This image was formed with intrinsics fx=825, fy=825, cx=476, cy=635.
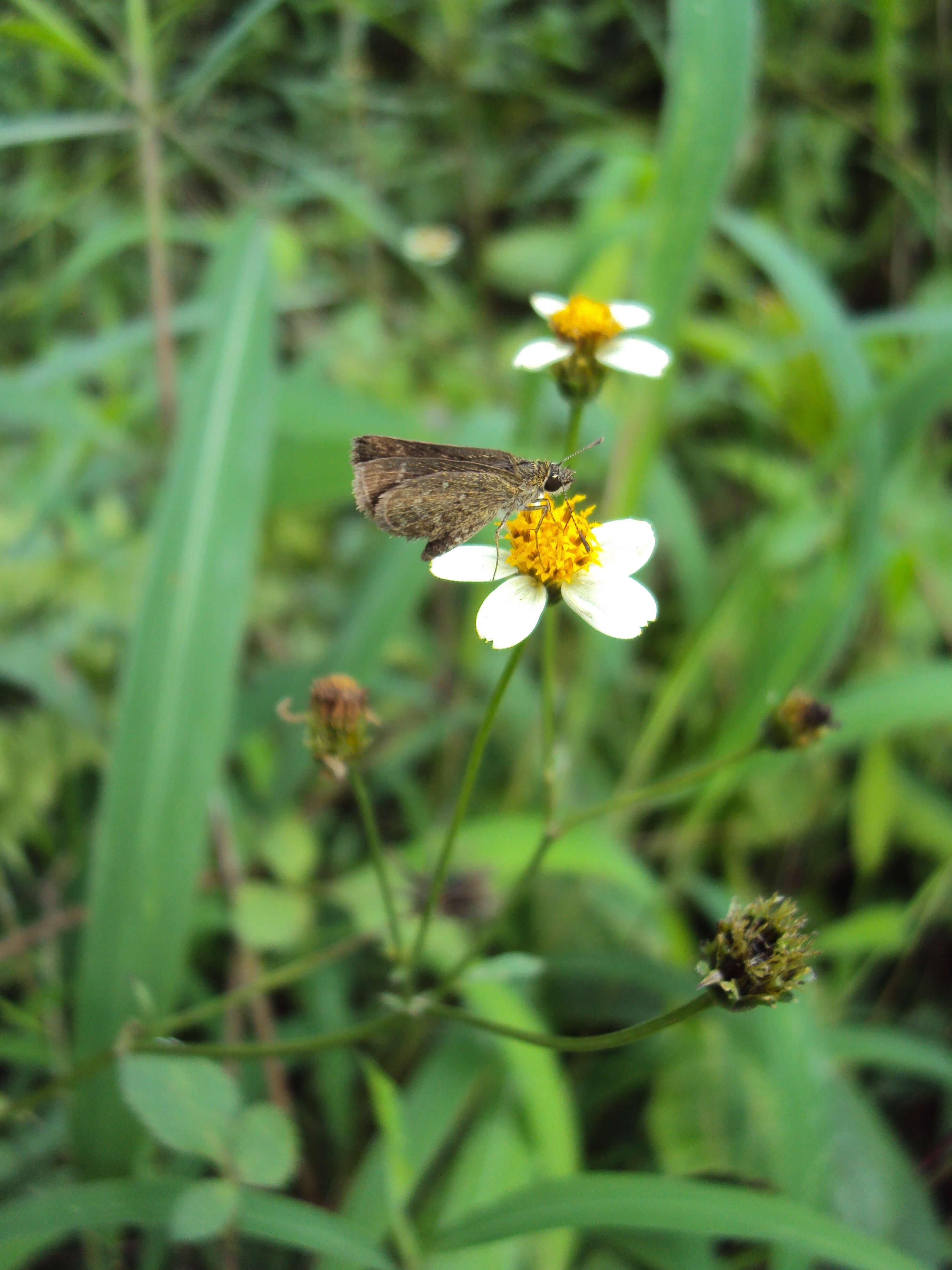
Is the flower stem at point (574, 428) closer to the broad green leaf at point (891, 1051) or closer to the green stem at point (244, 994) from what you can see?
the green stem at point (244, 994)

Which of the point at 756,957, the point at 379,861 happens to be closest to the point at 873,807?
the point at 756,957

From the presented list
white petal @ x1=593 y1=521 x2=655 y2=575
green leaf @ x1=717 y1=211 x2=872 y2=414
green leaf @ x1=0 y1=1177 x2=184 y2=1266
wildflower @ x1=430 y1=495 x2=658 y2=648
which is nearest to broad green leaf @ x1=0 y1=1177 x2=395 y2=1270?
green leaf @ x1=0 y1=1177 x2=184 y2=1266

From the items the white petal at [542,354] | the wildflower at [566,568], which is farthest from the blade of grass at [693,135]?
the wildflower at [566,568]

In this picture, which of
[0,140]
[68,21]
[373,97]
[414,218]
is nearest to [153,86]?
[68,21]

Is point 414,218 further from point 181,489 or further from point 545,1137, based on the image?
point 545,1137

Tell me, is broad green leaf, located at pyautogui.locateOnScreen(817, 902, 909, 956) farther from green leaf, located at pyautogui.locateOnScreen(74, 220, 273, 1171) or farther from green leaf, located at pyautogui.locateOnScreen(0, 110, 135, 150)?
green leaf, located at pyautogui.locateOnScreen(0, 110, 135, 150)

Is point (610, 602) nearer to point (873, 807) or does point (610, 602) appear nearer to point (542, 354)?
point (542, 354)
